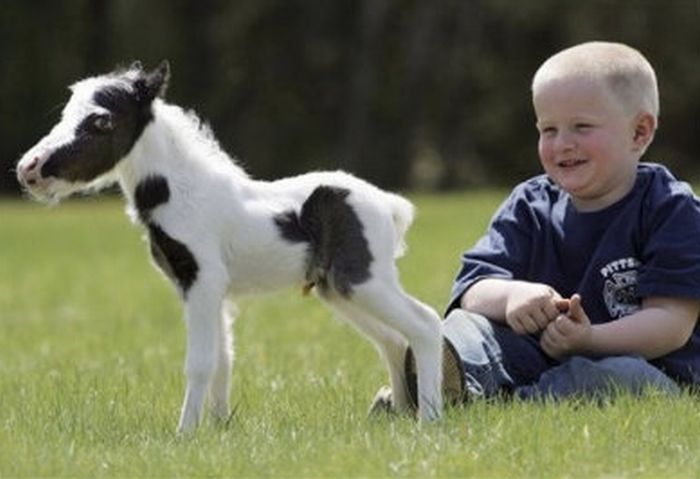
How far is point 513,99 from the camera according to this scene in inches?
1983

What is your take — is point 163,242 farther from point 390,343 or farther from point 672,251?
point 672,251

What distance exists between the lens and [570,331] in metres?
6.84

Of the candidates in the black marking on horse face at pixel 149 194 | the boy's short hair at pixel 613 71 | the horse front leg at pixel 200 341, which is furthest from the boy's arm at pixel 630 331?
the black marking on horse face at pixel 149 194

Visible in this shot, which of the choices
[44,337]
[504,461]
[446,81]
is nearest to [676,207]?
[504,461]

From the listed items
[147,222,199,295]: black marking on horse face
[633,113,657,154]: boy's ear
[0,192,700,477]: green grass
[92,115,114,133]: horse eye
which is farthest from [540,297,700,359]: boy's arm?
[92,115,114,133]: horse eye

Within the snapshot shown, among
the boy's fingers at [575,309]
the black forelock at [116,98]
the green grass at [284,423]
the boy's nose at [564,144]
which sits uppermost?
the black forelock at [116,98]

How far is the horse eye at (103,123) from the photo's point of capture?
6.26m

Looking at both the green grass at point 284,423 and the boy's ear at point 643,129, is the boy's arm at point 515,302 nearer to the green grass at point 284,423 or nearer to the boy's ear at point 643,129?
the green grass at point 284,423

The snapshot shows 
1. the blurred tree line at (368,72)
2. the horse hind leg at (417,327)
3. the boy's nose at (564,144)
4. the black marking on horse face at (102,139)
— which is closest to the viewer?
the black marking on horse face at (102,139)

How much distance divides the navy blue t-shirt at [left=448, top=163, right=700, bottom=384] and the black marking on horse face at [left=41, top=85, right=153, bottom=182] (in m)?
1.80

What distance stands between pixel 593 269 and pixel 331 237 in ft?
4.24

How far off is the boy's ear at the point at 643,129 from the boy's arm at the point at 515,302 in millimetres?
745

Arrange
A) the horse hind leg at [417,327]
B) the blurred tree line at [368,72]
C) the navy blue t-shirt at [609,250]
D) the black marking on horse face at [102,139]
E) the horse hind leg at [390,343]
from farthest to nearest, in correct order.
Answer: the blurred tree line at [368,72]
the navy blue t-shirt at [609,250]
the horse hind leg at [390,343]
the horse hind leg at [417,327]
the black marking on horse face at [102,139]

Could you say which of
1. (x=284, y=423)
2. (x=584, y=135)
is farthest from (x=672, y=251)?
(x=284, y=423)
